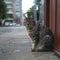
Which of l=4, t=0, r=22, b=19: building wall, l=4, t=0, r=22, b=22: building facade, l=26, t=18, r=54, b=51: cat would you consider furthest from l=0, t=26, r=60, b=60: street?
l=4, t=0, r=22, b=19: building wall

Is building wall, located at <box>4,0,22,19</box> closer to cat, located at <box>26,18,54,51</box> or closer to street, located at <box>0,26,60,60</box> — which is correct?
street, located at <box>0,26,60,60</box>

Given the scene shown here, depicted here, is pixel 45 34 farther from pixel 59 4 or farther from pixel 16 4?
pixel 16 4

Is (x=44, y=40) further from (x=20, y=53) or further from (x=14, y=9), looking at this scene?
(x=14, y=9)

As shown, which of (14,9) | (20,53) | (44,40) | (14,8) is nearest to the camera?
(20,53)

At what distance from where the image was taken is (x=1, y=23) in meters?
90.3

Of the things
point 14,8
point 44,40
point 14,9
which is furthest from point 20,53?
point 14,8

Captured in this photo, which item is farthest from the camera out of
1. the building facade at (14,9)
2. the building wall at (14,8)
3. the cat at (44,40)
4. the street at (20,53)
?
the building wall at (14,8)

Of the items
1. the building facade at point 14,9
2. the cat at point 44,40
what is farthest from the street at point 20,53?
the building facade at point 14,9

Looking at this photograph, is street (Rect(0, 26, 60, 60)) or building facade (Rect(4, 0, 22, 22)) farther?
building facade (Rect(4, 0, 22, 22))

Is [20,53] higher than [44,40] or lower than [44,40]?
lower

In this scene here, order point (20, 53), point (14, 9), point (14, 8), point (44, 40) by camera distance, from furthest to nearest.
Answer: point (14, 8)
point (14, 9)
point (44, 40)
point (20, 53)

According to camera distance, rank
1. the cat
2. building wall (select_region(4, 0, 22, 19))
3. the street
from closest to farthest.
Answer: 1. the street
2. the cat
3. building wall (select_region(4, 0, 22, 19))

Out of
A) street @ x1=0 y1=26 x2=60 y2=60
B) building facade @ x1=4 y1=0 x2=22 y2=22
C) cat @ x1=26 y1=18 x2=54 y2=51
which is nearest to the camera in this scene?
street @ x1=0 y1=26 x2=60 y2=60

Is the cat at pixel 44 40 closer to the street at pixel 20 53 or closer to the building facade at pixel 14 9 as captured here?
the street at pixel 20 53
